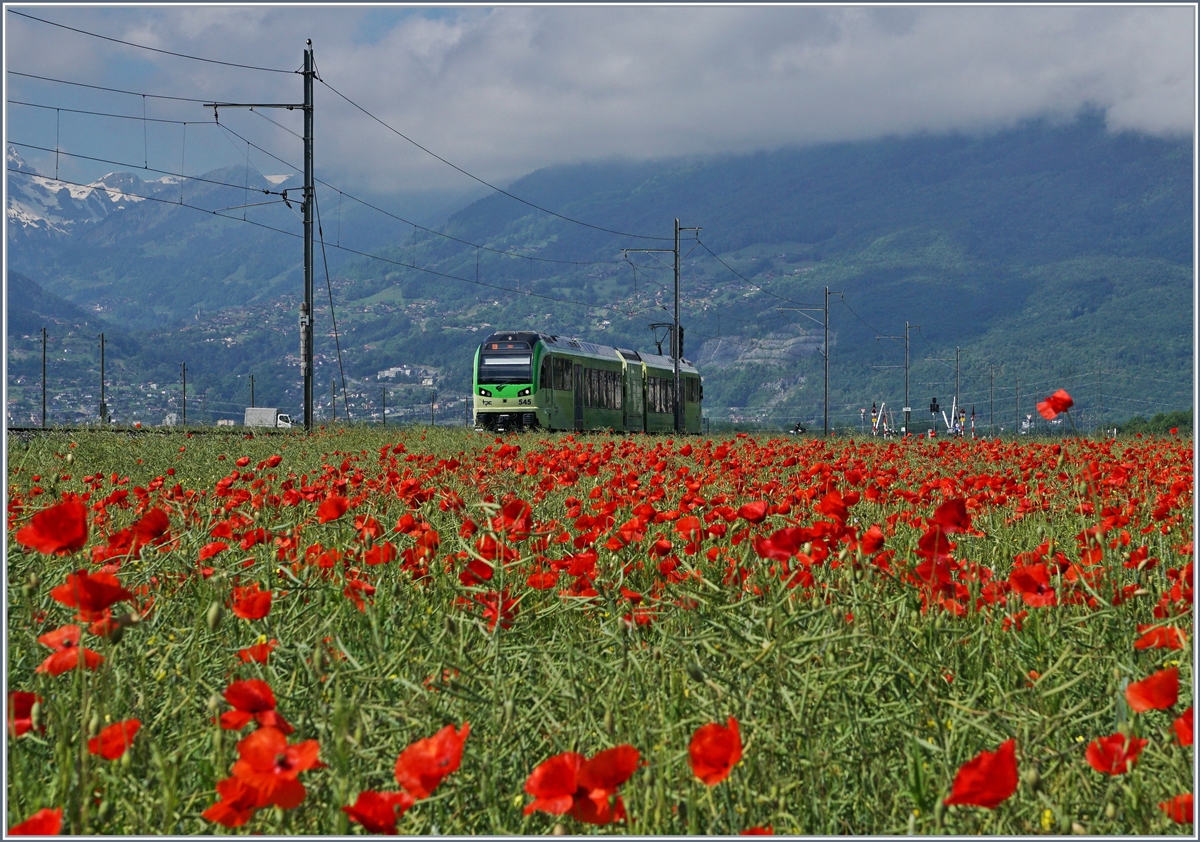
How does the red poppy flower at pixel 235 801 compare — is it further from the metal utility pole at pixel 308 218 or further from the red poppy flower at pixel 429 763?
the metal utility pole at pixel 308 218

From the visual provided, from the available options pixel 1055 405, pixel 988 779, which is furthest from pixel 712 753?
pixel 1055 405

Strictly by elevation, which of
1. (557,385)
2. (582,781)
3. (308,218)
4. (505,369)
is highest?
(308,218)

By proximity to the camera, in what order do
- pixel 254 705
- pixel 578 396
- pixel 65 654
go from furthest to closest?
1. pixel 578 396
2. pixel 65 654
3. pixel 254 705

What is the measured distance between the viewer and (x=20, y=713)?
209cm

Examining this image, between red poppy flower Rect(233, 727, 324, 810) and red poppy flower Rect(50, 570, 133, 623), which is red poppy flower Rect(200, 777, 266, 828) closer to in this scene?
red poppy flower Rect(233, 727, 324, 810)

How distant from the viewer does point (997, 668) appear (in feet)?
9.35

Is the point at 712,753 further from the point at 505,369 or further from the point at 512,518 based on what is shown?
the point at 505,369

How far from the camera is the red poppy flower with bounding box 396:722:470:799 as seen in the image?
1553 mm

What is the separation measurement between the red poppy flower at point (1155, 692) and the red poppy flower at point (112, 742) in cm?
159

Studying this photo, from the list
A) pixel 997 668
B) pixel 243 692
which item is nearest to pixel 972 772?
pixel 243 692

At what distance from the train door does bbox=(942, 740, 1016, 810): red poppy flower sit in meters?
30.0

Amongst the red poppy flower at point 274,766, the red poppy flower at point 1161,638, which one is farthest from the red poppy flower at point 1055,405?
the red poppy flower at point 274,766

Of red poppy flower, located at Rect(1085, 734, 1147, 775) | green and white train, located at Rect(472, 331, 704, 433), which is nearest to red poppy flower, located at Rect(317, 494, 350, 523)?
red poppy flower, located at Rect(1085, 734, 1147, 775)

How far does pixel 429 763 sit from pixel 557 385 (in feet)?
93.6
